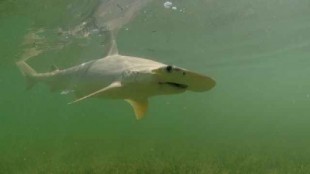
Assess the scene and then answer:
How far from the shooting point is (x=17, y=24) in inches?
731

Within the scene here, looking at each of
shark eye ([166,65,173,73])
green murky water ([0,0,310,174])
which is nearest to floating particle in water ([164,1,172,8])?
green murky water ([0,0,310,174])

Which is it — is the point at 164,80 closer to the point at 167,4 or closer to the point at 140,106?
the point at 140,106

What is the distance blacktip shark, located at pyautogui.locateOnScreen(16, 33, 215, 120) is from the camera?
5.22 metres

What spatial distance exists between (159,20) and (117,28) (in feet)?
7.58

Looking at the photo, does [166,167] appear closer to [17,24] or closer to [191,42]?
[17,24]

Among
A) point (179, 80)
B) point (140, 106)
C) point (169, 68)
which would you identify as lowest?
point (140, 106)

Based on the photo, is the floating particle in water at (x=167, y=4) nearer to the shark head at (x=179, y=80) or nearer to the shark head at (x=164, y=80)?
the shark head at (x=164, y=80)

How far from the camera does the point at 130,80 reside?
6465 millimetres

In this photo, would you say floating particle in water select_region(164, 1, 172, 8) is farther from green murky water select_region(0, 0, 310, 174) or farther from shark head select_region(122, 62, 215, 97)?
shark head select_region(122, 62, 215, 97)

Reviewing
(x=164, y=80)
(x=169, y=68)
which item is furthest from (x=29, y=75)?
(x=169, y=68)

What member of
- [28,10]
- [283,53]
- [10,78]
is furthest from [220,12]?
[10,78]

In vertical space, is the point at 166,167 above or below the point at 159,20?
below

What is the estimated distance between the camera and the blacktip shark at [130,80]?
5.22m

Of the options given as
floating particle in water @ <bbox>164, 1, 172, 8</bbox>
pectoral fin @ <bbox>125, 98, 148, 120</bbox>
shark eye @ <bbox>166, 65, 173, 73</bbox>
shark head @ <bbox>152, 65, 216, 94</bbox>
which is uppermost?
floating particle in water @ <bbox>164, 1, 172, 8</bbox>
